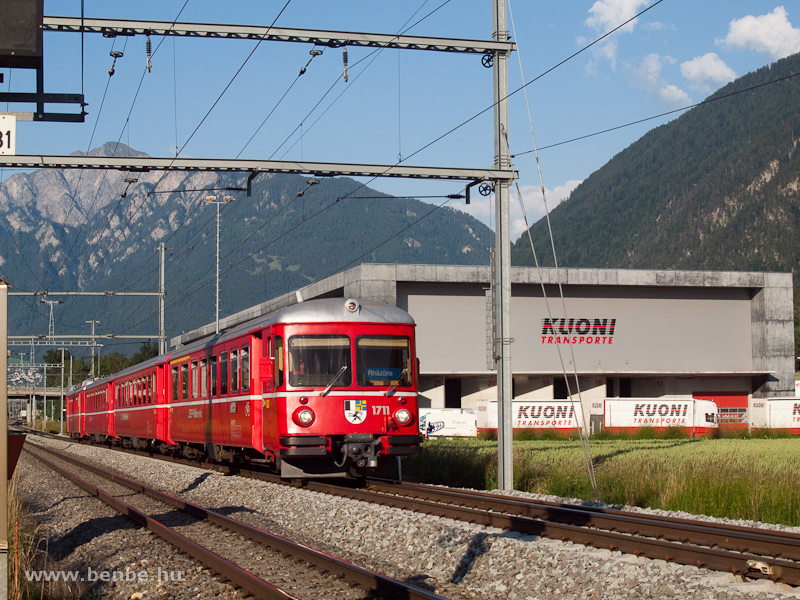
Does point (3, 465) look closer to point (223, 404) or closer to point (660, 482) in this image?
point (660, 482)

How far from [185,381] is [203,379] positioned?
210 cm

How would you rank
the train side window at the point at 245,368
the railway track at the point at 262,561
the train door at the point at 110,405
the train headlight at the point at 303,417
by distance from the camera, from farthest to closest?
1. the train door at the point at 110,405
2. the train side window at the point at 245,368
3. the train headlight at the point at 303,417
4. the railway track at the point at 262,561

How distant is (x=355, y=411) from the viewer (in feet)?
47.9

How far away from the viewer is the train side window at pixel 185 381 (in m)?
21.3

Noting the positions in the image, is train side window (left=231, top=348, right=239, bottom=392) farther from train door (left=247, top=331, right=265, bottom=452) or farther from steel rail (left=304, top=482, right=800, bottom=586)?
steel rail (left=304, top=482, right=800, bottom=586)

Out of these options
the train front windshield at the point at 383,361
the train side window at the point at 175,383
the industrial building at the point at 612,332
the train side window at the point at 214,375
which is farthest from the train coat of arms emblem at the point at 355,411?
the industrial building at the point at 612,332

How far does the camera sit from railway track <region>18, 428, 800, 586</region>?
25.1 ft

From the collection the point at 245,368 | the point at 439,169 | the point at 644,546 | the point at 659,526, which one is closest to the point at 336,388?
the point at 245,368

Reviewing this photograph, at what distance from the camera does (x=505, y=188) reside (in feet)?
53.6

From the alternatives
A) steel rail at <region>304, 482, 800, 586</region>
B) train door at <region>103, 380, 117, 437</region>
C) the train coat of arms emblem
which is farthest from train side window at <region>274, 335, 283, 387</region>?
train door at <region>103, 380, 117, 437</region>

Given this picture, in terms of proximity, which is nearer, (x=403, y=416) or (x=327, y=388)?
(x=327, y=388)

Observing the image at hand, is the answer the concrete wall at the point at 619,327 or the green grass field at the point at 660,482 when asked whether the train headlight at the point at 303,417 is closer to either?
the green grass field at the point at 660,482
